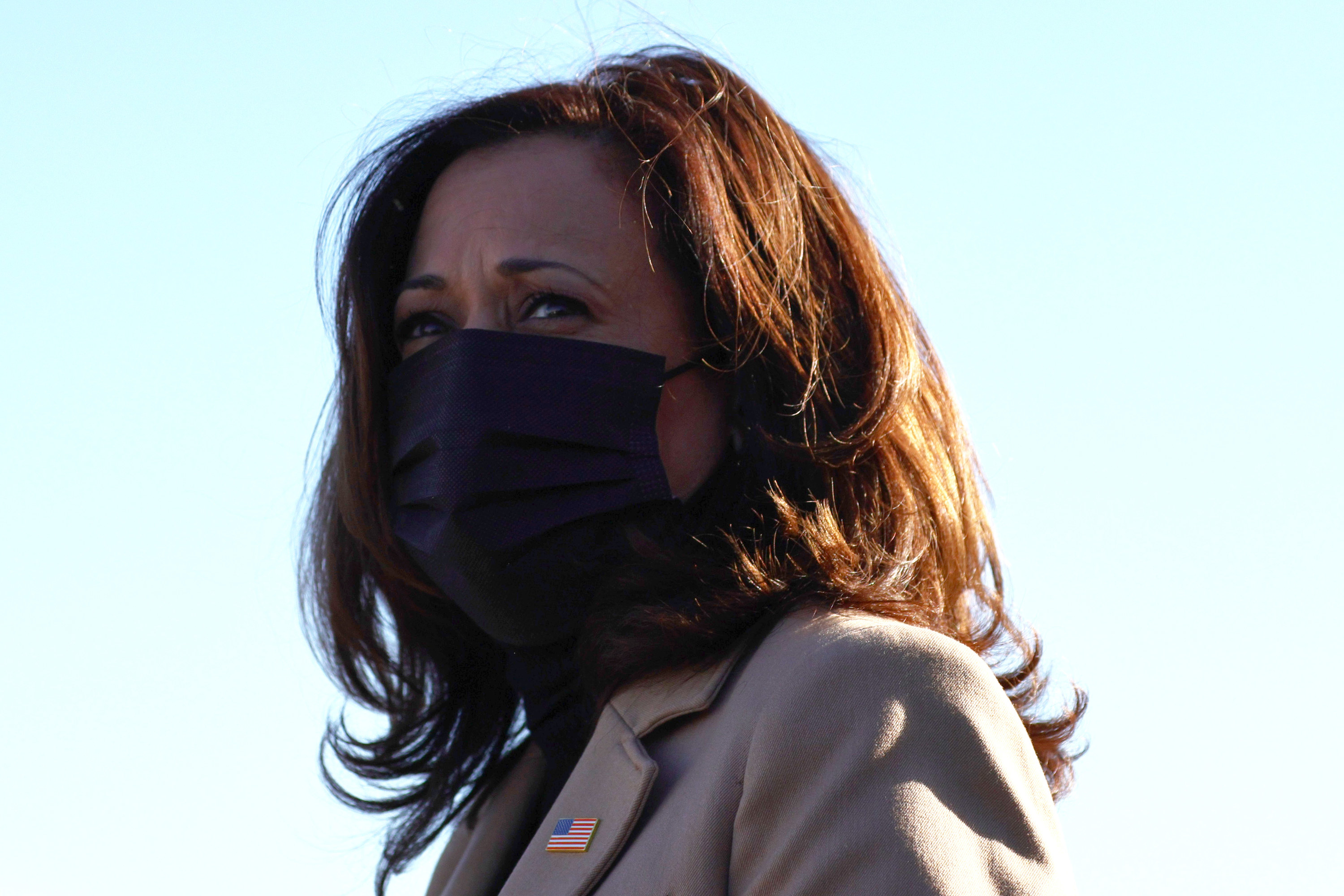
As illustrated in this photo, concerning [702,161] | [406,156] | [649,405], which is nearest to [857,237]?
[702,161]

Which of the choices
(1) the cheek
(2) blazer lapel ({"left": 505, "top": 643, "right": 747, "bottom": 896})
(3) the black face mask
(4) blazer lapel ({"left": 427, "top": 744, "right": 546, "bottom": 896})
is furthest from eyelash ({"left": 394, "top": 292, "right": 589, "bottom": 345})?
(4) blazer lapel ({"left": 427, "top": 744, "right": 546, "bottom": 896})

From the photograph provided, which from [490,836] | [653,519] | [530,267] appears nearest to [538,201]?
[530,267]

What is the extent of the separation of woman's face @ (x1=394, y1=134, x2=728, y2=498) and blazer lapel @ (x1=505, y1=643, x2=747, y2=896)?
1.75 feet

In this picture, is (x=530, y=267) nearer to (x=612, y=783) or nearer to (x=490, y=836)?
(x=612, y=783)

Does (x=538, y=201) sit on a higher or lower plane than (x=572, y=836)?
higher

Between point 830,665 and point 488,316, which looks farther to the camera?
point 488,316

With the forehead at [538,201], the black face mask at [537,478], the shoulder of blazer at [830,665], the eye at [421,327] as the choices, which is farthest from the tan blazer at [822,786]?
the eye at [421,327]

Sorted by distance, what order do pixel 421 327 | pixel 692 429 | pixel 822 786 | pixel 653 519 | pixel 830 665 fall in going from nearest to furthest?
pixel 822 786
pixel 830 665
pixel 653 519
pixel 692 429
pixel 421 327

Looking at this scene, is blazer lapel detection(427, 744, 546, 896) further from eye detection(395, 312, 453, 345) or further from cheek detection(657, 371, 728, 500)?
eye detection(395, 312, 453, 345)

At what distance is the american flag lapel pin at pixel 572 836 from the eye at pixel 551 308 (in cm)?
116

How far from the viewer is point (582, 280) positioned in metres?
3.25

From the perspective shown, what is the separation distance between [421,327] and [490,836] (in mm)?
1281

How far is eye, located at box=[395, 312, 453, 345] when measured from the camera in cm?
353

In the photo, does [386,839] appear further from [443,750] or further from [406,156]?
[406,156]
